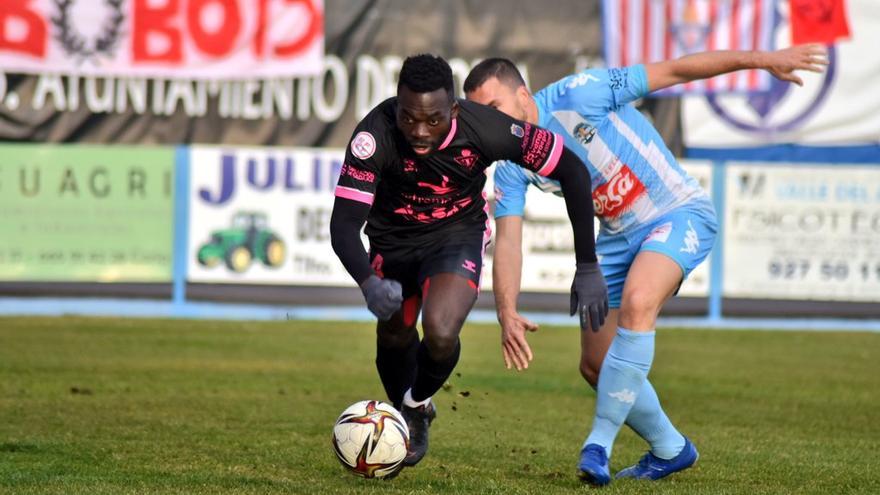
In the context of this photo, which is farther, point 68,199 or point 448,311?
point 68,199

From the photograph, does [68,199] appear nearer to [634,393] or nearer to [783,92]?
[783,92]

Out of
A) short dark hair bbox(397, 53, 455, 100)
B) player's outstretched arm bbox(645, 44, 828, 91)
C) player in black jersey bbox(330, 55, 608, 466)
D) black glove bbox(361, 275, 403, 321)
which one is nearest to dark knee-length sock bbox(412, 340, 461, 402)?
player in black jersey bbox(330, 55, 608, 466)

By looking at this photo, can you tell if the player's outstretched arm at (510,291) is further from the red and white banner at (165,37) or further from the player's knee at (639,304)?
the red and white banner at (165,37)

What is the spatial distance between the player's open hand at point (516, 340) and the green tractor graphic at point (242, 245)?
11.5m

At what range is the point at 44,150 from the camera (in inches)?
722

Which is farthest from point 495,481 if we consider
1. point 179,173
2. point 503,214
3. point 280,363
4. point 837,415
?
point 179,173

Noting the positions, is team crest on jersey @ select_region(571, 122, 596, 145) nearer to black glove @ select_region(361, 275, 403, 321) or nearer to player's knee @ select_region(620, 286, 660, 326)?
player's knee @ select_region(620, 286, 660, 326)

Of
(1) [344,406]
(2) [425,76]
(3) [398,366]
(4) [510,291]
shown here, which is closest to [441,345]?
(4) [510,291]

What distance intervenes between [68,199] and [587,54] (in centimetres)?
666

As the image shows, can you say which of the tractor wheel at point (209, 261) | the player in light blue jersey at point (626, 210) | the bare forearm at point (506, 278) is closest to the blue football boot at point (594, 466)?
the player in light blue jersey at point (626, 210)

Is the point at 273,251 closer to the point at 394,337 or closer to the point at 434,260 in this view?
the point at 394,337

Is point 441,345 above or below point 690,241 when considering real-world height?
below

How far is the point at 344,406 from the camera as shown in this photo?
36.0 feet

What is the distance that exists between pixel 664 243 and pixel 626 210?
0.34m
